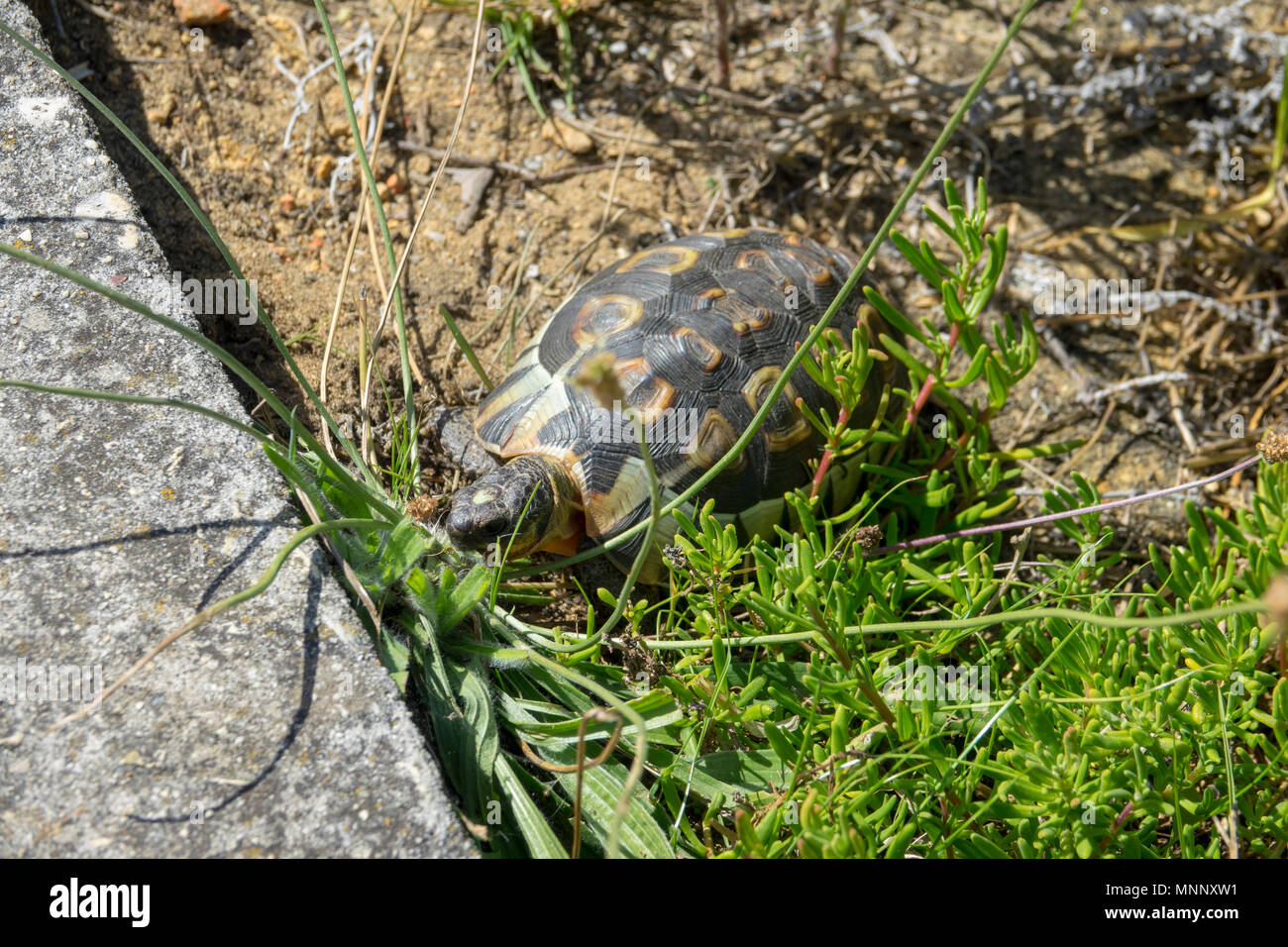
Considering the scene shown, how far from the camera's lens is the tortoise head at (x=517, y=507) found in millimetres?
2609

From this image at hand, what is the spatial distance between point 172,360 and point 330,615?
31.8 inches

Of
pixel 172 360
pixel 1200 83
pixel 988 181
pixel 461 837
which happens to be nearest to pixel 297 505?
pixel 172 360

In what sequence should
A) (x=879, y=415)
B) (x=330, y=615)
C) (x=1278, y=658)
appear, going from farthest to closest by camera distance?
(x=879, y=415) < (x=1278, y=658) < (x=330, y=615)

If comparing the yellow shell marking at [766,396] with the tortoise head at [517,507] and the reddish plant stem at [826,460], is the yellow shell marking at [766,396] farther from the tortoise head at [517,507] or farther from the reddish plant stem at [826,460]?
the tortoise head at [517,507]

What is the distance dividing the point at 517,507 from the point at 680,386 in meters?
0.59

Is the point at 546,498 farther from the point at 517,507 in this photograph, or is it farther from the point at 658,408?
the point at 658,408

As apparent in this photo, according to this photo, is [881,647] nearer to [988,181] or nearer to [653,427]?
[653,427]

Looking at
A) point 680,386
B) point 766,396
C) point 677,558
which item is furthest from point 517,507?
point 766,396

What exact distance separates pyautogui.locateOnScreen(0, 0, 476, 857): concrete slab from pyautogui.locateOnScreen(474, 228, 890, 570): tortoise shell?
2.90 feet

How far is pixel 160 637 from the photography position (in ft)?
6.63

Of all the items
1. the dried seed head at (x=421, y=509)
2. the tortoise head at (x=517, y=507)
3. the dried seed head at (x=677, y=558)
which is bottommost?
the dried seed head at (x=677, y=558)

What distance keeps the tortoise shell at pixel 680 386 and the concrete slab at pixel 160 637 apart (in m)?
0.88

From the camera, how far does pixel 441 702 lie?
2281 mm

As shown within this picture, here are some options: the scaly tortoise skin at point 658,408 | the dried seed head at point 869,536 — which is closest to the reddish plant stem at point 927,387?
the scaly tortoise skin at point 658,408
